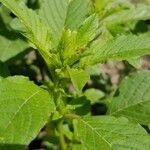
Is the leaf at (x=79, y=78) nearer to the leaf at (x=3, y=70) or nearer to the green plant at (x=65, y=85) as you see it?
the green plant at (x=65, y=85)

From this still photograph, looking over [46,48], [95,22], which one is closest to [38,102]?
[46,48]

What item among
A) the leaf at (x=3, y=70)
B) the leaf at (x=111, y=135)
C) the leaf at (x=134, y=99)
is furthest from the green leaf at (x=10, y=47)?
the leaf at (x=111, y=135)

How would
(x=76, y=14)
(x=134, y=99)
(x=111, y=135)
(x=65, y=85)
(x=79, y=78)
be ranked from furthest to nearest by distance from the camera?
(x=134, y=99) < (x=76, y=14) < (x=65, y=85) < (x=111, y=135) < (x=79, y=78)

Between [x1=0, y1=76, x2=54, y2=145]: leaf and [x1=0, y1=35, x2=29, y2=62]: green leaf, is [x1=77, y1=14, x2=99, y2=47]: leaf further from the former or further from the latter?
[x1=0, y1=35, x2=29, y2=62]: green leaf

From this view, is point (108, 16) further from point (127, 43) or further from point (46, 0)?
point (127, 43)

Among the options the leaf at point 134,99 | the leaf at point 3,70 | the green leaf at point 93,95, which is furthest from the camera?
the green leaf at point 93,95

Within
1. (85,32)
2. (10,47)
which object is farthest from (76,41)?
(10,47)

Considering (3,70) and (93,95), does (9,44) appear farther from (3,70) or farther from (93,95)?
(93,95)
